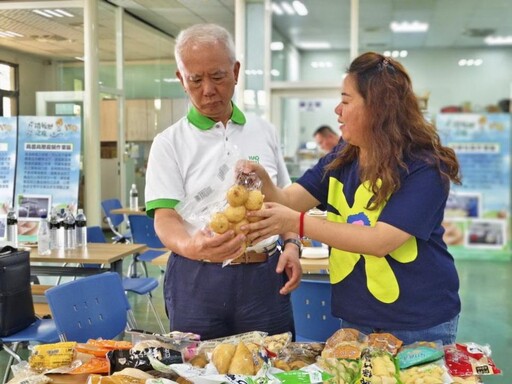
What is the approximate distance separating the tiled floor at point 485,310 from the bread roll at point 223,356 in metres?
2.21

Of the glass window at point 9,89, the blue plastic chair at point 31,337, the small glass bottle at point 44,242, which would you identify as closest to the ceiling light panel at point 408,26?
the glass window at point 9,89

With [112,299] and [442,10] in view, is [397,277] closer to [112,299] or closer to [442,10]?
[112,299]

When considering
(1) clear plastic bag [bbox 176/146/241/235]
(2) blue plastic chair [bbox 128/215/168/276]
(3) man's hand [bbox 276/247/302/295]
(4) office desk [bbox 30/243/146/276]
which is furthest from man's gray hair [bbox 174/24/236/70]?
(2) blue plastic chair [bbox 128/215/168/276]

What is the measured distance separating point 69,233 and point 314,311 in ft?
7.35

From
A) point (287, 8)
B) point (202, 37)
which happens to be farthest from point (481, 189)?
point (202, 37)

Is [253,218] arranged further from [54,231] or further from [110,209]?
[110,209]

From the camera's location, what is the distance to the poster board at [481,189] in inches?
310

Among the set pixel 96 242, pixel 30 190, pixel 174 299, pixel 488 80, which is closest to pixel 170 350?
pixel 174 299

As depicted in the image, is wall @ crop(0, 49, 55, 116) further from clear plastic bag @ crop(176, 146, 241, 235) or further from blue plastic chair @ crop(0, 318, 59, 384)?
clear plastic bag @ crop(176, 146, 241, 235)

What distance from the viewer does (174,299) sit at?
1.83m

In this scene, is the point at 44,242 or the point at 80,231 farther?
the point at 80,231

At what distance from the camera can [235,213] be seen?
55.3 inches

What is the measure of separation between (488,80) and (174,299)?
869 cm

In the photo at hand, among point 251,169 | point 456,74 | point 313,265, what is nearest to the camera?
point 251,169
